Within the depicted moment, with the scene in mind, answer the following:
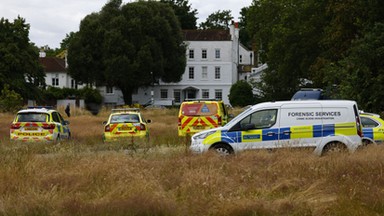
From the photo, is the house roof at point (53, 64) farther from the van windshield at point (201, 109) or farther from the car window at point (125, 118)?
the car window at point (125, 118)

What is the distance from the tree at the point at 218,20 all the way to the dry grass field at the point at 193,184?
10067 cm

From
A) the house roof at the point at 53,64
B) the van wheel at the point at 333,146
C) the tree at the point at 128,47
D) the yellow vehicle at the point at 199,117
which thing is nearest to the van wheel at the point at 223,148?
the van wheel at the point at 333,146

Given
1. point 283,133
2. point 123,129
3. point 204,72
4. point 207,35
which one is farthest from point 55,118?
point 207,35

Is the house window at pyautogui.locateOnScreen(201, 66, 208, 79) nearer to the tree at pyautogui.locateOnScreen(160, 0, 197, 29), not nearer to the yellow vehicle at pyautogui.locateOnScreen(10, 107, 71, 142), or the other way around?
the tree at pyautogui.locateOnScreen(160, 0, 197, 29)

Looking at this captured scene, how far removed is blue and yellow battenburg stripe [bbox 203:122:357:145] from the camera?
16.3 m

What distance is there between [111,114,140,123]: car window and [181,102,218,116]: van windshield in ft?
7.24

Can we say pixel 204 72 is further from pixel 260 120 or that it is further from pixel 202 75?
pixel 260 120

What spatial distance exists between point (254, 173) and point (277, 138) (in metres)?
4.56

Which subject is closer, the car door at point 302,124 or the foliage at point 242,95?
the car door at point 302,124

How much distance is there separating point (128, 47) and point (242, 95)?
560 inches

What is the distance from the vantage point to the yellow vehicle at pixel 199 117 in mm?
24633

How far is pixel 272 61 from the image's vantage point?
53250 mm

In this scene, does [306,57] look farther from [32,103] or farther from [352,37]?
[32,103]

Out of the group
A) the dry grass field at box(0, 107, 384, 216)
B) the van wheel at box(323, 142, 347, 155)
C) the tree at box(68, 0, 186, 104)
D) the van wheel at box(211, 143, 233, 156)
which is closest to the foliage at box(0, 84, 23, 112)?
the tree at box(68, 0, 186, 104)
